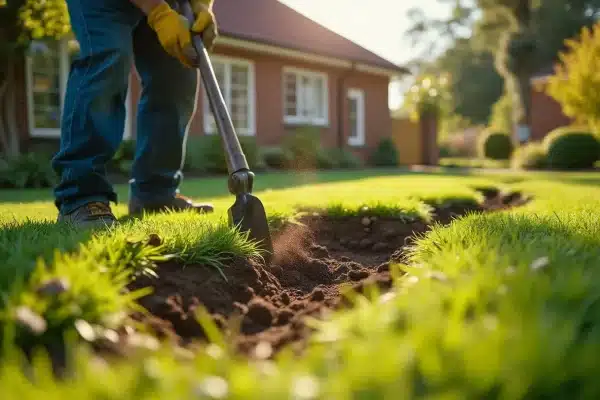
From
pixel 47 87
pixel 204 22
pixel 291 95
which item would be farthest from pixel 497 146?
pixel 204 22

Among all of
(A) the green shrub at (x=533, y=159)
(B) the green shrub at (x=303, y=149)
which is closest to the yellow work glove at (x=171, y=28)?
(B) the green shrub at (x=303, y=149)

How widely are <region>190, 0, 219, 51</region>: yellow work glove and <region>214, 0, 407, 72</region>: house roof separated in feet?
28.3

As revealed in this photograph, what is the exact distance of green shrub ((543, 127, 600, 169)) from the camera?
14.4 meters

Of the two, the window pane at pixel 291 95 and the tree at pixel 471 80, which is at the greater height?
the tree at pixel 471 80

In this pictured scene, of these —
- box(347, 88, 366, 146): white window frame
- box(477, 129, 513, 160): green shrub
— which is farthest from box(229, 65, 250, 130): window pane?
box(477, 129, 513, 160): green shrub

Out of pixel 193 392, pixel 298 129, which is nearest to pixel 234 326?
pixel 193 392

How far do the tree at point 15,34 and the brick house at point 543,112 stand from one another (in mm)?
21108

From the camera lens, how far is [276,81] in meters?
14.1

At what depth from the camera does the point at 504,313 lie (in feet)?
3.46

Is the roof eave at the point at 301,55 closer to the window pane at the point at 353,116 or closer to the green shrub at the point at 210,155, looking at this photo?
the window pane at the point at 353,116

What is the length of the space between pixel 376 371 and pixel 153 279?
950mm

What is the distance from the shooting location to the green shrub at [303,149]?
13.1 meters

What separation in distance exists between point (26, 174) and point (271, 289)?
261 inches

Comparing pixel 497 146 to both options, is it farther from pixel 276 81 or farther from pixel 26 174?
pixel 26 174
